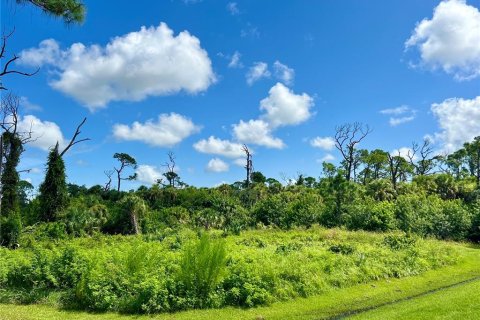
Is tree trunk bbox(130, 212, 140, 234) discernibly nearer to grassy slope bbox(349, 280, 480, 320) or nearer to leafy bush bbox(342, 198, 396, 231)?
leafy bush bbox(342, 198, 396, 231)

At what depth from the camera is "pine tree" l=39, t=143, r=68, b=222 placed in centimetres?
3609

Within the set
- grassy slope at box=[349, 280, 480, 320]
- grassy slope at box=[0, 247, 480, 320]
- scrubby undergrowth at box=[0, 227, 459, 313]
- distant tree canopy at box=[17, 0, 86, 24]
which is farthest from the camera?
scrubby undergrowth at box=[0, 227, 459, 313]

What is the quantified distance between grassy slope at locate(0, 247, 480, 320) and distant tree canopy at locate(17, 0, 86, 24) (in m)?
7.52

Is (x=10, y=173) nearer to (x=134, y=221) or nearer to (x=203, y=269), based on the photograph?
(x=134, y=221)

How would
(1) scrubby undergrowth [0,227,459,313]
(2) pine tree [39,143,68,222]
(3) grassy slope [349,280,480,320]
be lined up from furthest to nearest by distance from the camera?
(2) pine tree [39,143,68,222]
(1) scrubby undergrowth [0,227,459,313]
(3) grassy slope [349,280,480,320]

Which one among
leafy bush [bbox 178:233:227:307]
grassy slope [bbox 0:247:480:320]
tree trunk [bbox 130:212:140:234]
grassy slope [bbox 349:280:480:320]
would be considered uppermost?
tree trunk [bbox 130:212:140:234]

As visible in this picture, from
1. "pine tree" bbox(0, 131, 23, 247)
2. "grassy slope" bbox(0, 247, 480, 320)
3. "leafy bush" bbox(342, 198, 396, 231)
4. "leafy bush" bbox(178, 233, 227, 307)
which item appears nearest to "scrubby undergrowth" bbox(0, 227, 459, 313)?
"leafy bush" bbox(178, 233, 227, 307)

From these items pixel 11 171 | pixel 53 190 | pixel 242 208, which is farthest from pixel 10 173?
pixel 242 208

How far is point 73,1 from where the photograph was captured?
7328 millimetres

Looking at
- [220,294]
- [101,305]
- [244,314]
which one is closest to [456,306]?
[244,314]

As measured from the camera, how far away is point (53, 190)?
36.4 metres

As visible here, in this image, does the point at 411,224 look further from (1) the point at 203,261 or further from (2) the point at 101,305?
(2) the point at 101,305

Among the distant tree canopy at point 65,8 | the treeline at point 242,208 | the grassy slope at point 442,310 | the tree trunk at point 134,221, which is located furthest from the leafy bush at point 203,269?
the tree trunk at point 134,221

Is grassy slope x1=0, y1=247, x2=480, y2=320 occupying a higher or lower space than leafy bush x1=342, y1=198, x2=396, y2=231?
lower
